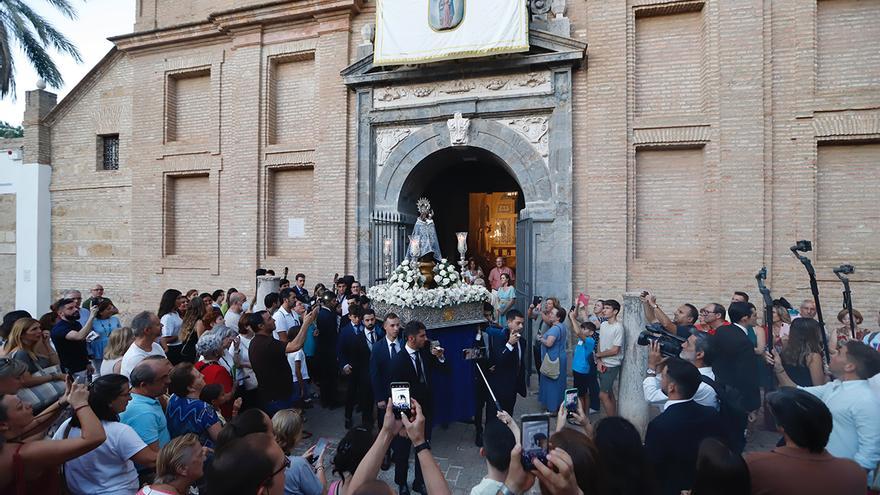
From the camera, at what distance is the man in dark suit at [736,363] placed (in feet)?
16.7

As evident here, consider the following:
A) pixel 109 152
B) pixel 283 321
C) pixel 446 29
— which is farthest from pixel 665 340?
pixel 109 152

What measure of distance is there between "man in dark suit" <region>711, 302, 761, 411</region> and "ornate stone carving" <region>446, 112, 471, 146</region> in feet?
22.7

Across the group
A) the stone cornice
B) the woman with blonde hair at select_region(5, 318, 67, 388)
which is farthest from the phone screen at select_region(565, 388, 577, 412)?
the stone cornice

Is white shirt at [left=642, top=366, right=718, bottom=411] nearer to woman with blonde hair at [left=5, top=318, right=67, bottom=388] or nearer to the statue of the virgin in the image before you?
the statue of the virgin

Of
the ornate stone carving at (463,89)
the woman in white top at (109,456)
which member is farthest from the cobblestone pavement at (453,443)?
the ornate stone carving at (463,89)

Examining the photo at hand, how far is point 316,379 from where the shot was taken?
7824 mm

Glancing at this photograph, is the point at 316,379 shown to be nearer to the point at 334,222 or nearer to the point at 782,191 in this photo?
the point at 334,222

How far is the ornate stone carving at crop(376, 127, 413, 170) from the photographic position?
11.3 m

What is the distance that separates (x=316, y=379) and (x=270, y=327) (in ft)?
9.42

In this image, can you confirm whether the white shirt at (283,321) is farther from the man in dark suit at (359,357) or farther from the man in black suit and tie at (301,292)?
the man in black suit and tie at (301,292)

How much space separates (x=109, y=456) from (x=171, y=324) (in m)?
4.06

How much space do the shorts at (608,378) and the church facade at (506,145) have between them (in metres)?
3.48

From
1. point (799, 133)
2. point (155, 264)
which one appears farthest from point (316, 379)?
point (799, 133)

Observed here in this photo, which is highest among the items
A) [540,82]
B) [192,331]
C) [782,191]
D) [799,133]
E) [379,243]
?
[540,82]
